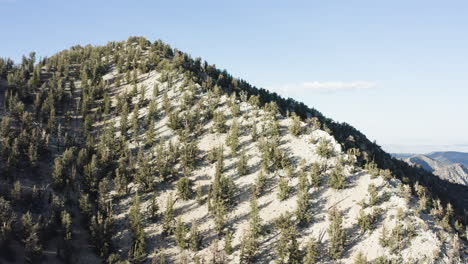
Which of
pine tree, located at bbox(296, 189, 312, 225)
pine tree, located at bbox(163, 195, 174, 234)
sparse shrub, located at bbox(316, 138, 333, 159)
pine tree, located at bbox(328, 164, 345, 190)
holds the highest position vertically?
sparse shrub, located at bbox(316, 138, 333, 159)

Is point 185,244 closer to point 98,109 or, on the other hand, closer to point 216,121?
point 216,121

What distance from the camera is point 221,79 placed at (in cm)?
7381

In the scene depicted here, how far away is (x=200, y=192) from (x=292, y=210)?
12663 millimetres

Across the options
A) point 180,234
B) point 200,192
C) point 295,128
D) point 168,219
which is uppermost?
point 295,128

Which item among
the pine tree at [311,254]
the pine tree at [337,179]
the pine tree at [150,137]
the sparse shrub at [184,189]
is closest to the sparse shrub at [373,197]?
the pine tree at [337,179]

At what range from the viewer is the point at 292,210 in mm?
39438

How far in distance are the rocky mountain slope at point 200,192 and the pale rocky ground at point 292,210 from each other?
15cm

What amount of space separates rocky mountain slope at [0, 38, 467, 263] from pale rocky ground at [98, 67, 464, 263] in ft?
0.49

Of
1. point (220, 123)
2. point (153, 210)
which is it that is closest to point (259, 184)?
point (153, 210)

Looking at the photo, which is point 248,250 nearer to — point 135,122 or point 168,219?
point 168,219

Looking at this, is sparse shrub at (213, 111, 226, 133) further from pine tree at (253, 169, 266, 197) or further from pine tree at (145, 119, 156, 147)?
pine tree at (253, 169, 266, 197)

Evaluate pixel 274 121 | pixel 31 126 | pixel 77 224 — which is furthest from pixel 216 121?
pixel 31 126

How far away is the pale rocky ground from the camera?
34469 mm

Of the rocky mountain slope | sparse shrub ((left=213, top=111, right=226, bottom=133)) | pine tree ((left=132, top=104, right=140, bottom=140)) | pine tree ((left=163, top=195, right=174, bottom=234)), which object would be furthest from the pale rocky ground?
pine tree ((left=132, top=104, right=140, bottom=140))
